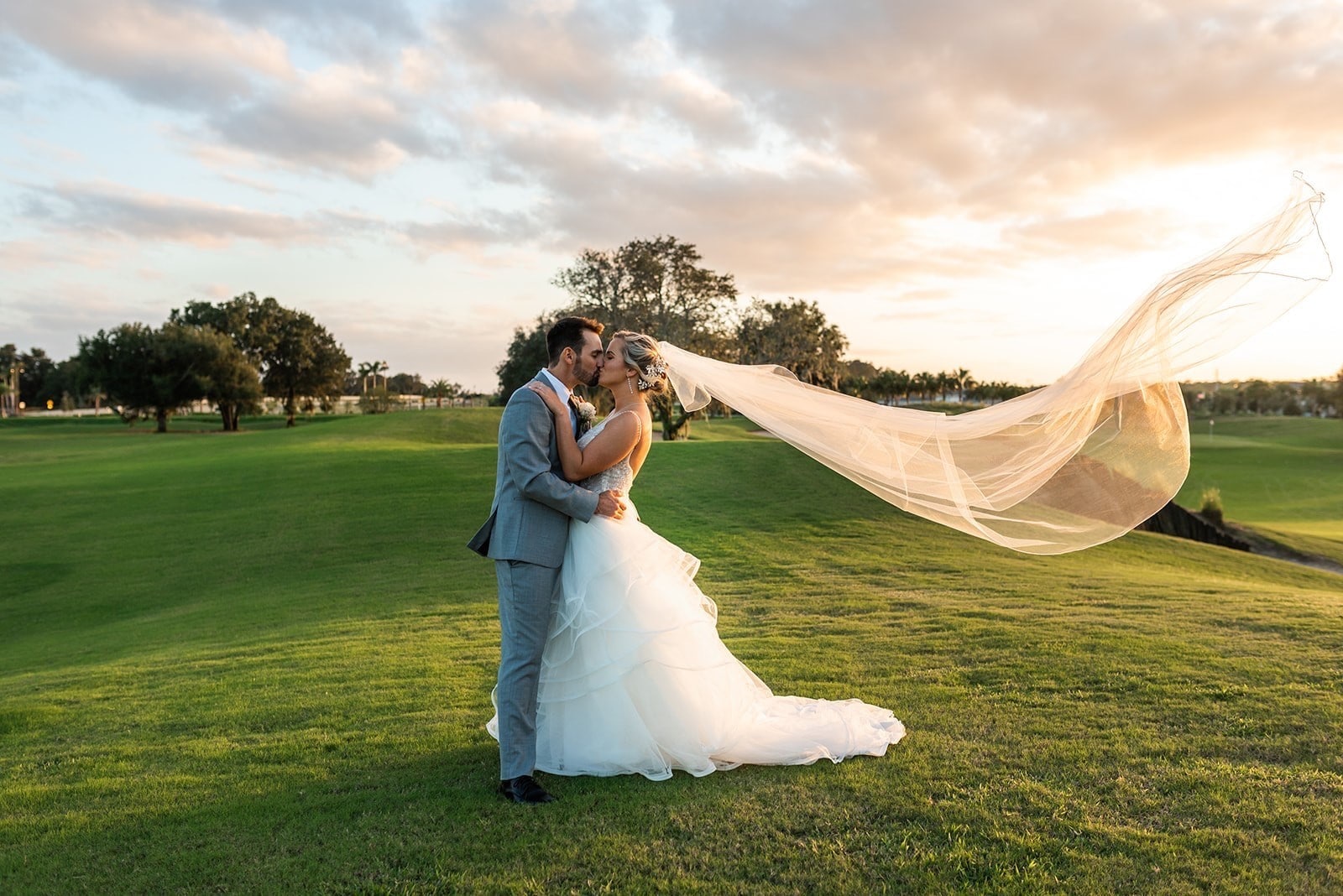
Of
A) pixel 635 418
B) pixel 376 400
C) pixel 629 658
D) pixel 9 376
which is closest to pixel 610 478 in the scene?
pixel 635 418

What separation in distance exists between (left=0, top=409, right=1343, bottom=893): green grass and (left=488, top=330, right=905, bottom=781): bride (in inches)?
8.2

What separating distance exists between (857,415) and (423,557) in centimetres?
1238

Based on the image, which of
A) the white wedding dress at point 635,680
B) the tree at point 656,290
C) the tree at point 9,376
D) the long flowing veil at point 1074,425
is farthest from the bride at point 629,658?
the tree at point 9,376

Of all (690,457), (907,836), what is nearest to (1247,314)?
(907,836)

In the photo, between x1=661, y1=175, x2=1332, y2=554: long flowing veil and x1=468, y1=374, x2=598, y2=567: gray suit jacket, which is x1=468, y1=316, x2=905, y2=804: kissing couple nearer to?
x1=468, y1=374, x2=598, y2=567: gray suit jacket

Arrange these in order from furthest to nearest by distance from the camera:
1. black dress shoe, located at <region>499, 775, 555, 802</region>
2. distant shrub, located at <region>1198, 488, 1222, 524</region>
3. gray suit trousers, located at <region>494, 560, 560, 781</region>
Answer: distant shrub, located at <region>1198, 488, 1222, 524</region> → gray suit trousers, located at <region>494, 560, 560, 781</region> → black dress shoe, located at <region>499, 775, 555, 802</region>

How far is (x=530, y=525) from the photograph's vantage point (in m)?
5.35

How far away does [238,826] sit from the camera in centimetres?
477

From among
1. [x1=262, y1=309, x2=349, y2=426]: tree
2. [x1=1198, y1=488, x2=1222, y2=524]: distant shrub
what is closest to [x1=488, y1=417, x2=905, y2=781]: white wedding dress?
[x1=1198, y1=488, x2=1222, y2=524]: distant shrub

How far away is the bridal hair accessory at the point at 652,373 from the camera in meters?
5.48

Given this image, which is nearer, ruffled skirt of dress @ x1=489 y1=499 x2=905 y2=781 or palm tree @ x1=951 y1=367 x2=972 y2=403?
ruffled skirt of dress @ x1=489 y1=499 x2=905 y2=781

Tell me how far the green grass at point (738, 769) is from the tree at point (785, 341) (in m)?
31.3

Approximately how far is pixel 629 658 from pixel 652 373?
1.83 meters

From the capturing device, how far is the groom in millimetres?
5180
